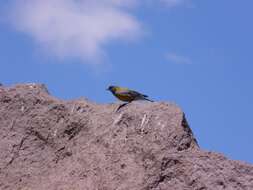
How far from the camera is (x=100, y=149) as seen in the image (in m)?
8.39

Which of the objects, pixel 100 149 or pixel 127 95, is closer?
pixel 100 149

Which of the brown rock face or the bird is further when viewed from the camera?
the bird

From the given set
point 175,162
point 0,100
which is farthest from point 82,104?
point 175,162

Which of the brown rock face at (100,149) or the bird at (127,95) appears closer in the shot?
the brown rock face at (100,149)

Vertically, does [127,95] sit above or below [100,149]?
above

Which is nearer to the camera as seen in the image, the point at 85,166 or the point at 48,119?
the point at 85,166

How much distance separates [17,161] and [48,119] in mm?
641

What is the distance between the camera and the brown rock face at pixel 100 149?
25.3 ft

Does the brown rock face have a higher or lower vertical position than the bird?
lower

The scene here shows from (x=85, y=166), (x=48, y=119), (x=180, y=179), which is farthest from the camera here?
(x=48, y=119)

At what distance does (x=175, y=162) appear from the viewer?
777cm

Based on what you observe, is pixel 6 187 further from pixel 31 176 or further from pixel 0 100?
pixel 0 100

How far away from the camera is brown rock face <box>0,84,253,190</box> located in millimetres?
7703

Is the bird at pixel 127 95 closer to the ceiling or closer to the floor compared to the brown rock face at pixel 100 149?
closer to the ceiling
